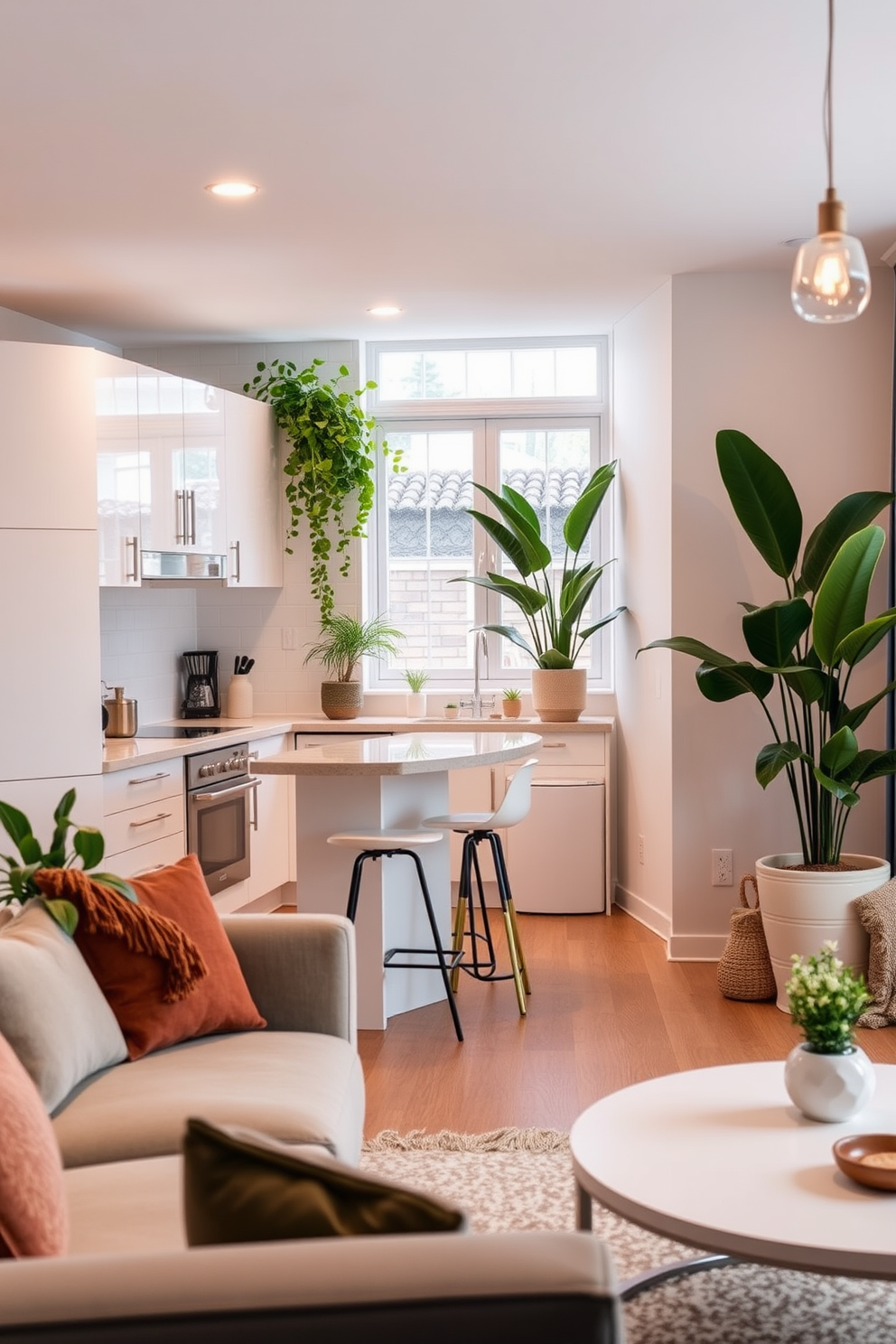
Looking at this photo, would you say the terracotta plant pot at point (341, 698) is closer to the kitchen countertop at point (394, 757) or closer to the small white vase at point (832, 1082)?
the kitchen countertop at point (394, 757)

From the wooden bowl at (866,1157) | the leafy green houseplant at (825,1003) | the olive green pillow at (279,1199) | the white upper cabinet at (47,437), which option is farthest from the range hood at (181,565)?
the olive green pillow at (279,1199)

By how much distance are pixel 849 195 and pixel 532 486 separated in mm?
2678

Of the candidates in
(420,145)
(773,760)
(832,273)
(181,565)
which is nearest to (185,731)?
(181,565)

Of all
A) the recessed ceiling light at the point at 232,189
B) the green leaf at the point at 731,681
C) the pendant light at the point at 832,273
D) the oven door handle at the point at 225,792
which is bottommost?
the oven door handle at the point at 225,792

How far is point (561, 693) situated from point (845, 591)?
1.90 m

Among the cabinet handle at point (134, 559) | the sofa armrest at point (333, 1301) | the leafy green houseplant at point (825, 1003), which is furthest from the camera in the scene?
the cabinet handle at point (134, 559)

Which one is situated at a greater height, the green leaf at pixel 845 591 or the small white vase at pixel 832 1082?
the green leaf at pixel 845 591

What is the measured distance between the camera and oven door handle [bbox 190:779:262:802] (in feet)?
17.2

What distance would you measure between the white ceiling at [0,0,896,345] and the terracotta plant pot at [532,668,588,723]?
1.69 m

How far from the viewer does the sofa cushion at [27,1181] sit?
153 centimetres

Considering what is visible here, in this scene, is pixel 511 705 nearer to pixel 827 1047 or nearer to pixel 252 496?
pixel 252 496

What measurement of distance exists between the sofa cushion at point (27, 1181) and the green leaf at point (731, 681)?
3311mm

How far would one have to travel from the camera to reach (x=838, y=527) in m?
4.74

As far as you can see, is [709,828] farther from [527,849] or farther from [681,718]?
[527,849]
